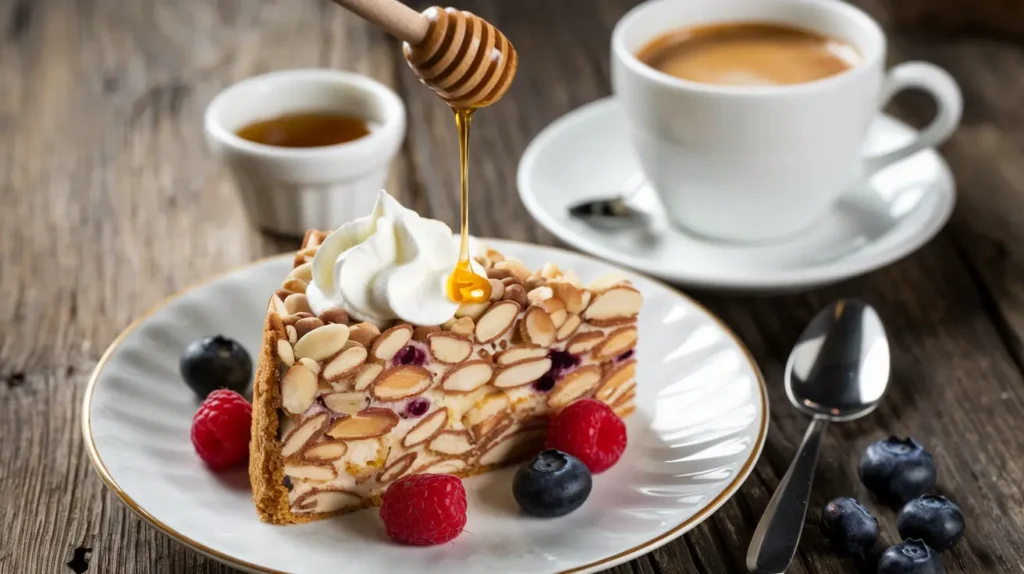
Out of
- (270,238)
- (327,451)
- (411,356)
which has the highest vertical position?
(411,356)

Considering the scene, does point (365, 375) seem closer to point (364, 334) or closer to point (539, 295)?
point (364, 334)

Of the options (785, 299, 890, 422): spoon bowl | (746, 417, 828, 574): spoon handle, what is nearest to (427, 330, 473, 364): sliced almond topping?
(746, 417, 828, 574): spoon handle

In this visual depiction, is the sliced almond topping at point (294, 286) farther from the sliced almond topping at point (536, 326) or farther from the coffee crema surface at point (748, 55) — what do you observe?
the coffee crema surface at point (748, 55)

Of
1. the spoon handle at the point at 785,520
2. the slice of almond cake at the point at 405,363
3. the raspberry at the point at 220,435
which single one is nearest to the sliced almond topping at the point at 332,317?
the slice of almond cake at the point at 405,363

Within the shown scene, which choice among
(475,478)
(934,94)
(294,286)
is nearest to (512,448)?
(475,478)

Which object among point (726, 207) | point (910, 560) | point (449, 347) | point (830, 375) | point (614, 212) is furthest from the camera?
point (614, 212)

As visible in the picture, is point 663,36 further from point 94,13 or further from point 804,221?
point 94,13
